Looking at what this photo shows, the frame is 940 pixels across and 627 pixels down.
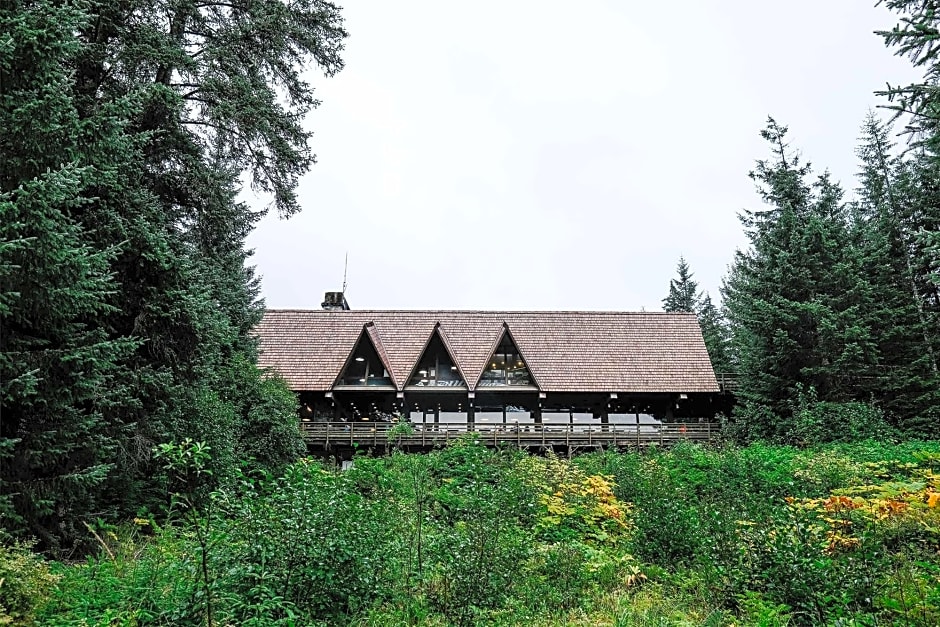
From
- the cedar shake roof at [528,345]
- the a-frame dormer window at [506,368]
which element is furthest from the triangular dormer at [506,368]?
the cedar shake roof at [528,345]

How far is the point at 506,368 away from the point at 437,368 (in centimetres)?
301

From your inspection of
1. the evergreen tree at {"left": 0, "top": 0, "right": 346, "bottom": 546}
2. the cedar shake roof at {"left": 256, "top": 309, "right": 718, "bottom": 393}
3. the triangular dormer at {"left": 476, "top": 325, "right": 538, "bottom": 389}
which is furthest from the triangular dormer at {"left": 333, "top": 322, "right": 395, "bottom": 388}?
the evergreen tree at {"left": 0, "top": 0, "right": 346, "bottom": 546}

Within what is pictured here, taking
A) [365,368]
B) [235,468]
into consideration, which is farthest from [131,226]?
[365,368]

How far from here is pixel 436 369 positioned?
23203 mm

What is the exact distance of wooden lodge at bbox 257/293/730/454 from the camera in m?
22.4

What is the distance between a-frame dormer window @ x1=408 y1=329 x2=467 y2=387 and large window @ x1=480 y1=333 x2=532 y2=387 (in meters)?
1.25

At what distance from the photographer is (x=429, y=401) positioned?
2330 cm

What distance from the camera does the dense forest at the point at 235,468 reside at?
4.63m

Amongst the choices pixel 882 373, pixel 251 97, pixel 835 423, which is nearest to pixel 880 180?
pixel 882 373

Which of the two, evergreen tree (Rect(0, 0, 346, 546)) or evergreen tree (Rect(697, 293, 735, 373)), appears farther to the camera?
evergreen tree (Rect(697, 293, 735, 373))

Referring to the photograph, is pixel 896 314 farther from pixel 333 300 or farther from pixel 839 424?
pixel 333 300

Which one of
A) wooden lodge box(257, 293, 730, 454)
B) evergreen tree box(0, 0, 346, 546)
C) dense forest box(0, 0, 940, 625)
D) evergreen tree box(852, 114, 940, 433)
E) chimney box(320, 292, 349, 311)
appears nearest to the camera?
dense forest box(0, 0, 940, 625)

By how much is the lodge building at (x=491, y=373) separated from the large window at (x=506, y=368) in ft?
0.14

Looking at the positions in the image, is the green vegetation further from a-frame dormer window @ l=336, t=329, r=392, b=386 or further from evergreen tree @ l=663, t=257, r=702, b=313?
evergreen tree @ l=663, t=257, r=702, b=313
